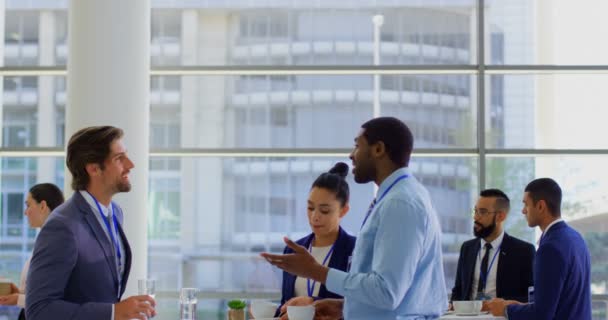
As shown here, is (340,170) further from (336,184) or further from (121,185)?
(121,185)

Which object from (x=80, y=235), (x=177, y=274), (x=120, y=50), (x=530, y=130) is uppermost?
(x=120, y=50)

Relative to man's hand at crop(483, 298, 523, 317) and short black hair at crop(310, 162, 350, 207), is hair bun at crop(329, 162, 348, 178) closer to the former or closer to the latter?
short black hair at crop(310, 162, 350, 207)

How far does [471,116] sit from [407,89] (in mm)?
565

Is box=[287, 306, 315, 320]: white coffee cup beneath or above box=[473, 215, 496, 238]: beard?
beneath

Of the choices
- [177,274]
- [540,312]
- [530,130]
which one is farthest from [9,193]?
[540,312]

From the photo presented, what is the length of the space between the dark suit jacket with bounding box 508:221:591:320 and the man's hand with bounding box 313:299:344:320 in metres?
1.34

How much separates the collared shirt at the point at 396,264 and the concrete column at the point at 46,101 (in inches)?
213

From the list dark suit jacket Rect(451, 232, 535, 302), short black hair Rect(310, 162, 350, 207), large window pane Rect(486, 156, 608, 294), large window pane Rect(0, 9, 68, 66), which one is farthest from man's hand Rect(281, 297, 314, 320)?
large window pane Rect(0, 9, 68, 66)

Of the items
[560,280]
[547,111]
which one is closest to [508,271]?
[560,280]

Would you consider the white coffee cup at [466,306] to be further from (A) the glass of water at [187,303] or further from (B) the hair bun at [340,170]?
(A) the glass of water at [187,303]

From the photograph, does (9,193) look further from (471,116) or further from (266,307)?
(266,307)

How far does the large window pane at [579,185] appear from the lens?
8195 mm

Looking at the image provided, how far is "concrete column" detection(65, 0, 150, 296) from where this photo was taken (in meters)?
7.34

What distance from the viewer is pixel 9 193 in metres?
8.41
